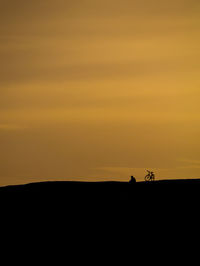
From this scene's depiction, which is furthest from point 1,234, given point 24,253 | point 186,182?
point 186,182

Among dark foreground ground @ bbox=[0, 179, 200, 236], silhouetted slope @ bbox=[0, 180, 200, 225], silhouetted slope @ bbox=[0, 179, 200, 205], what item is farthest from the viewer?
silhouetted slope @ bbox=[0, 179, 200, 205]

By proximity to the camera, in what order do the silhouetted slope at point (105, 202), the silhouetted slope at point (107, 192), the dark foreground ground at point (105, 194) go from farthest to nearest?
1. the silhouetted slope at point (107, 192)
2. the dark foreground ground at point (105, 194)
3. the silhouetted slope at point (105, 202)

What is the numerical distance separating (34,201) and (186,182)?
32.9ft

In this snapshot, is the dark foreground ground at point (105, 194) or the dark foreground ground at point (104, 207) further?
the dark foreground ground at point (105, 194)

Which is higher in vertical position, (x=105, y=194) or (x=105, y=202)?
(x=105, y=194)

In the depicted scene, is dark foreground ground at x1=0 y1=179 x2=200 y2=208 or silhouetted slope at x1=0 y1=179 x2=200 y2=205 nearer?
dark foreground ground at x1=0 y1=179 x2=200 y2=208

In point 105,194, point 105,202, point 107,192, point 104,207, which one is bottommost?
point 104,207

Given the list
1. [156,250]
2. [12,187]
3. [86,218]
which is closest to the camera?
[156,250]

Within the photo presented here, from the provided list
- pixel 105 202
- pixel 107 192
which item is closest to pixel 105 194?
pixel 107 192

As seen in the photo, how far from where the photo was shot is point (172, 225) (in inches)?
1811

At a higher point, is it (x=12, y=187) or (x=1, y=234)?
(x=12, y=187)

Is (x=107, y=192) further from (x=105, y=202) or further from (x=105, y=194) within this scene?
(x=105, y=202)

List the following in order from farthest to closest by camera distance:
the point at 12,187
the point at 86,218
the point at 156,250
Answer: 1. the point at 12,187
2. the point at 86,218
3. the point at 156,250

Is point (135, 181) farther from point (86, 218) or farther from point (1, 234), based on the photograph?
point (1, 234)
